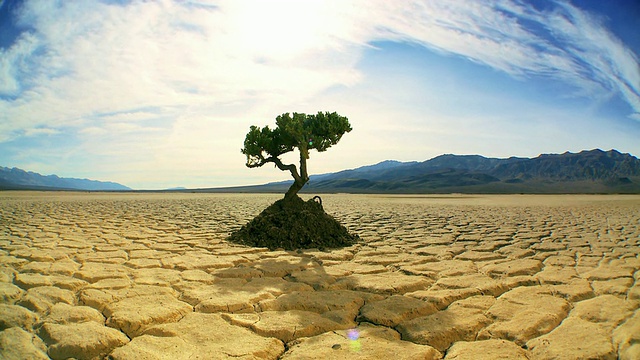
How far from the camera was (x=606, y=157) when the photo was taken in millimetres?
73562

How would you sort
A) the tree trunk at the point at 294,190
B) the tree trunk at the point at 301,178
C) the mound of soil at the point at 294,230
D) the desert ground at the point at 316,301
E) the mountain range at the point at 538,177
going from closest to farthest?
1. the desert ground at the point at 316,301
2. the mound of soil at the point at 294,230
3. the tree trunk at the point at 301,178
4. the tree trunk at the point at 294,190
5. the mountain range at the point at 538,177

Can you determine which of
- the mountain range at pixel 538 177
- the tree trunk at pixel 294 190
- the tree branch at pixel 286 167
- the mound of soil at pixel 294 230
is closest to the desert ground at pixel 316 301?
the mound of soil at pixel 294 230

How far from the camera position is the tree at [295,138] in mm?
5125

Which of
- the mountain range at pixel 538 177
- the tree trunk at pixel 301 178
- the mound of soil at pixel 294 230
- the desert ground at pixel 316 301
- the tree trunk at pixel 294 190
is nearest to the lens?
the desert ground at pixel 316 301

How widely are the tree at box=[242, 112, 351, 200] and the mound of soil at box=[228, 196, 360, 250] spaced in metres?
0.30

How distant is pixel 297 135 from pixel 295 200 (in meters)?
1.06

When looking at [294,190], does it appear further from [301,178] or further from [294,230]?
[294,230]

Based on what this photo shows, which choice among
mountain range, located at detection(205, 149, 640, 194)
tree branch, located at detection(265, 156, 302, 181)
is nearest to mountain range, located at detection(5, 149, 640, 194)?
mountain range, located at detection(205, 149, 640, 194)

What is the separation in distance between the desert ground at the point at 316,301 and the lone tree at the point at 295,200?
15.6 inches

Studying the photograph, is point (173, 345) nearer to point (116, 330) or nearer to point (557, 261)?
point (116, 330)

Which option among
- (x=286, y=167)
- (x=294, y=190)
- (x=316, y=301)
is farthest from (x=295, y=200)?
(x=316, y=301)

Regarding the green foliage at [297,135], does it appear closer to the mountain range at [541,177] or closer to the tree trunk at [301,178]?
the tree trunk at [301,178]

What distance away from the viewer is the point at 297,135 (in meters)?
5.10

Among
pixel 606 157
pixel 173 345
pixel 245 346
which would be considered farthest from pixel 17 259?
pixel 606 157
